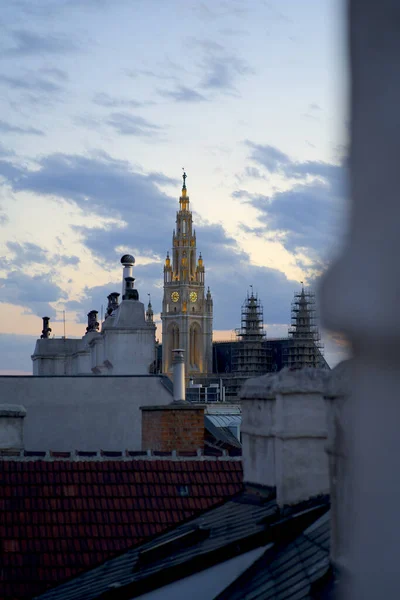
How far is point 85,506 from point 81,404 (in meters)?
9.98

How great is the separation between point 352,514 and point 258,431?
8.79 meters

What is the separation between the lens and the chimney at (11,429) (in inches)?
591

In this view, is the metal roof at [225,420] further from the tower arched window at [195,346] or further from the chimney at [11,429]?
the tower arched window at [195,346]

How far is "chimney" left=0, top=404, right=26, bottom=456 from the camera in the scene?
15000mm

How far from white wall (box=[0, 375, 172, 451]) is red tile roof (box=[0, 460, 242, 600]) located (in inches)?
333

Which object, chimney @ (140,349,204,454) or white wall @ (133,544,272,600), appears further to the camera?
chimney @ (140,349,204,454)

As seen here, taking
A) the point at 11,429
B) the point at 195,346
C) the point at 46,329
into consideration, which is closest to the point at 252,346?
the point at 195,346

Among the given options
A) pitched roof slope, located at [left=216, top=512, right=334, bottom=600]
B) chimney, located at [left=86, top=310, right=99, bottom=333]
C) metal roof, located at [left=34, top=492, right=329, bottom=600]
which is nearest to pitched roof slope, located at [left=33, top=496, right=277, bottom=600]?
metal roof, located at [left=34, top=492, right=329, bottom=600]

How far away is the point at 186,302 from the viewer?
177 m

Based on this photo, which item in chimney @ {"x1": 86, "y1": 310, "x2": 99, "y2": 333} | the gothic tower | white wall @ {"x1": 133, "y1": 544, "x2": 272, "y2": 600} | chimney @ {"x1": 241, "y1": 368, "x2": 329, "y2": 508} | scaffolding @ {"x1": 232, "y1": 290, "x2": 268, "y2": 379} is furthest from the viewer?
the gothic tower

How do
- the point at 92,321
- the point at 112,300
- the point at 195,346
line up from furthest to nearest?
the point at 195,346 → the point at 92,321 → the point at 112,300

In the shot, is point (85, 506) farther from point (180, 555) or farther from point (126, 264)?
point (126, 264)

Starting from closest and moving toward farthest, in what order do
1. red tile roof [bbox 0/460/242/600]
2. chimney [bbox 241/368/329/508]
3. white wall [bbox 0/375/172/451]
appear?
chimney [bbox 241/368/329/508]
red tile roof [bbox 0/460/242/600]
white wall [bbox 0/375/172/451]

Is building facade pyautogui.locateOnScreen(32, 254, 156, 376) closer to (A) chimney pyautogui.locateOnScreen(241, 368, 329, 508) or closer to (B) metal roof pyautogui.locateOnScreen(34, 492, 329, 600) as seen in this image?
Result: (B) metal roof pyautogui.locateOnScreen(34, 492, 329, 600)
